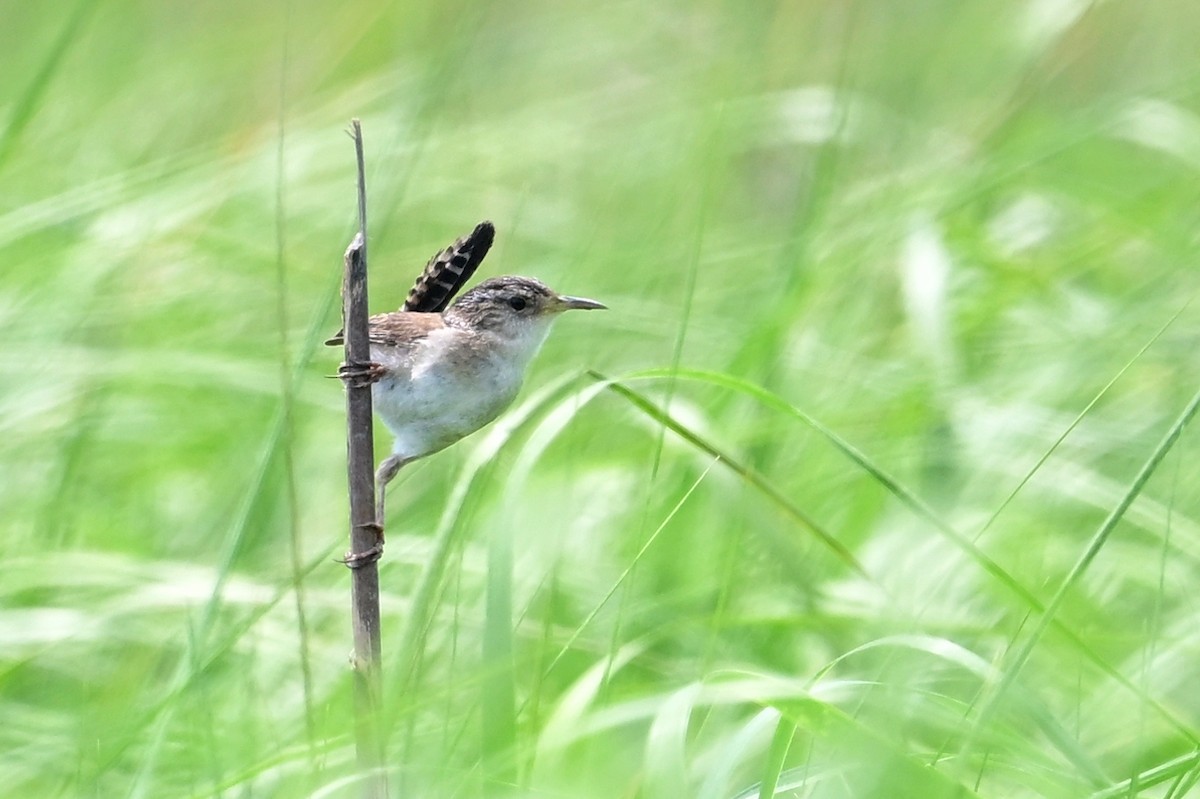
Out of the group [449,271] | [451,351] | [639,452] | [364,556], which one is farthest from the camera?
[639,452]

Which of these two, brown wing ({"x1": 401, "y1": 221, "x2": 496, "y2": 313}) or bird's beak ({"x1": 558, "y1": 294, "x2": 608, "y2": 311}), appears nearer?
brown wing ({"x1": 401, "y1": 221, "x2": 496, "y2": 313})

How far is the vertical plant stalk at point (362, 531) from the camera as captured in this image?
6.57 feet

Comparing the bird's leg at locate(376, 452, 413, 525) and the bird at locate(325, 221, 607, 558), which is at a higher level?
the bird at locate(325, 221, 607, 558)

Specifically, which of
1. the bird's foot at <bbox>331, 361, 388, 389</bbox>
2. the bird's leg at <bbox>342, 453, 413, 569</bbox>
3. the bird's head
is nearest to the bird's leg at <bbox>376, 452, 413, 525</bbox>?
the bird's leg at <bbox>342, 453, 413, 569</bbox>

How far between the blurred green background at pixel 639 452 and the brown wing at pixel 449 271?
0.78 feet

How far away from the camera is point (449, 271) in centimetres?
285

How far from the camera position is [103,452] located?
14.9 ft

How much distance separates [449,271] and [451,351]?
20 centimetres


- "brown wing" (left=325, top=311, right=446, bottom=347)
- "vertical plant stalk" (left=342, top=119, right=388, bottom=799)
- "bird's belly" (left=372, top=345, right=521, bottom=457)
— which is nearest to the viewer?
"vertical plant stalk" (left=342, top=119, right=388, bottom=799)

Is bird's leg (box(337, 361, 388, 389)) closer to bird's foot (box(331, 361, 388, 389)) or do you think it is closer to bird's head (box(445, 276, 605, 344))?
bird's foot (box(331, 361, 388, 389))

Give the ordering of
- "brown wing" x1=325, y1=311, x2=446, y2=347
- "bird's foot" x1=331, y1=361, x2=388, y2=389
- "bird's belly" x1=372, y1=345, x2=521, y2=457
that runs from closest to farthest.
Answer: "bird's foot" x1=331, y1=361, x2=388, y2=389, "bird's belly" x1=372, y1=345, x2=521, y2=457, "brown wing" x1=325, y1=311, x2=446, y2=347

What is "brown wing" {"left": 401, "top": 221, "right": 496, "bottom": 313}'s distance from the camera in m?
2.63

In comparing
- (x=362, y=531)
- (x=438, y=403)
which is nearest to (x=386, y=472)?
(x=438, y=403)

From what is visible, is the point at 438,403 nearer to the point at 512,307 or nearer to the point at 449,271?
the point at 449,271
